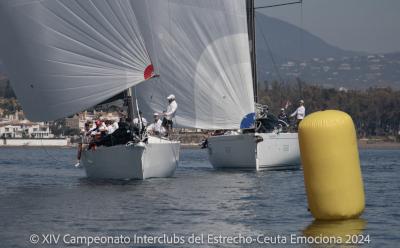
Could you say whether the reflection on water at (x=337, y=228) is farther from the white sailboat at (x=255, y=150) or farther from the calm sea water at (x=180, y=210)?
the white sailboat at (x=255, y=150)

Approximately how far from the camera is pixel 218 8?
30047mm

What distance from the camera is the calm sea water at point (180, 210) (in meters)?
15.0

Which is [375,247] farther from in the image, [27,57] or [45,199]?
[27,57]

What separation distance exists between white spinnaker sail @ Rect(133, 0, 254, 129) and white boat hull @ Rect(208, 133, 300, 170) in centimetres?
67

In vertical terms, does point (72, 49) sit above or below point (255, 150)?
above

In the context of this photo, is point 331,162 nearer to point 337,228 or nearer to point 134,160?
point 337,228

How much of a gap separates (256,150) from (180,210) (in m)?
11.9

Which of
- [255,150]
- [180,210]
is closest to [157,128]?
[255,150]

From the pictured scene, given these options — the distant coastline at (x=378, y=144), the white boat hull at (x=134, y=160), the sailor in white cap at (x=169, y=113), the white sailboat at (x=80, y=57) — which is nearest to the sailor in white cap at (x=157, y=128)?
the sailor in white cap at (x=169, y=113)

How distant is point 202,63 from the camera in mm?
29375

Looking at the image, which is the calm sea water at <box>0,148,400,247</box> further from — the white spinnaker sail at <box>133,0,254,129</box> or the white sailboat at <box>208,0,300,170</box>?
the white spinnaker sail at <box>133,0,254,129</box>

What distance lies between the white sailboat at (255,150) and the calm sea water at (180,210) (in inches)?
134

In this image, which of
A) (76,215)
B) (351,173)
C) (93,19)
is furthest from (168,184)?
(351,173)

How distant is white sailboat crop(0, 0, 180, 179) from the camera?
930 inches
